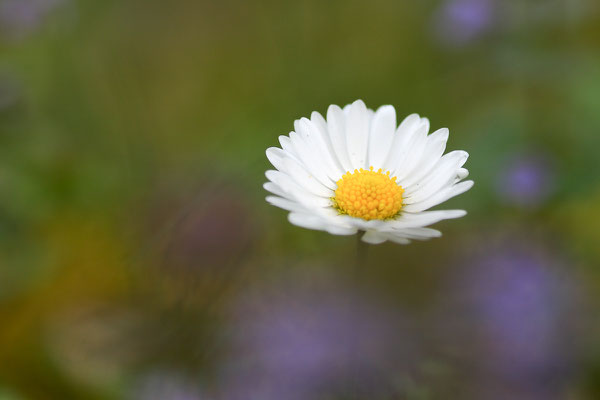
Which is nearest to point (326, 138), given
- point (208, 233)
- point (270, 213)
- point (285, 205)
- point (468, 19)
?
point (285, 205)

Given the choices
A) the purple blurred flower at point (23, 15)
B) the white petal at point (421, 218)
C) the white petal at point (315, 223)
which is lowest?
the white petal at point (315, 223)

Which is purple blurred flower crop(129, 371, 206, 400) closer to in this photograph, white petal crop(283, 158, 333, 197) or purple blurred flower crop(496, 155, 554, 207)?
white petal crop(283, 158, 333, 197)

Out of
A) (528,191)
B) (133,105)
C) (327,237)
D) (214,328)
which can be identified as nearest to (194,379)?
(214,328)

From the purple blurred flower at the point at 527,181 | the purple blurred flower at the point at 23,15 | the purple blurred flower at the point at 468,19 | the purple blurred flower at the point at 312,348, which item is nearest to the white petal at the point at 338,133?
the purple blurred flower at the point at 312,348

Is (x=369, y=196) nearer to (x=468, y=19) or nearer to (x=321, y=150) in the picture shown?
(x=321, y=150)

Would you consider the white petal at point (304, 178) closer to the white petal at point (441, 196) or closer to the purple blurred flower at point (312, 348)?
the white petal at point (441, 196)

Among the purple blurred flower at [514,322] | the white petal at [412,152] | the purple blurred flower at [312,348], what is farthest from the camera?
the purple blurred flower at [514,322]

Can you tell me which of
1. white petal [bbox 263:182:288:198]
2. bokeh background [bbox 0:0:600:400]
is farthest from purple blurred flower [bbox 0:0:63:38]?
white petal [bbox 263:182:288:198]
